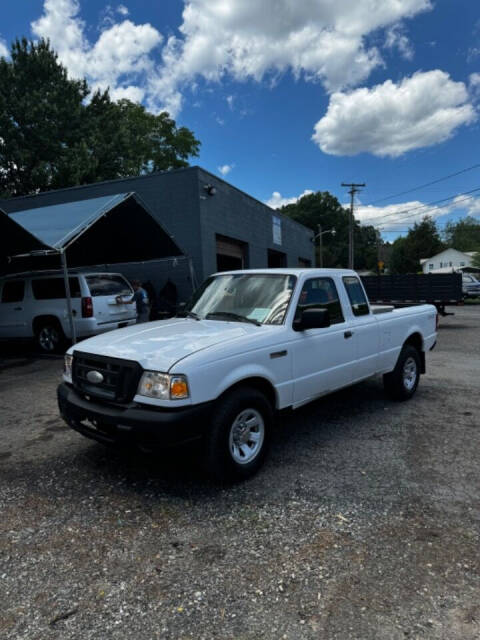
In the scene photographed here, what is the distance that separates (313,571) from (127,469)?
1917 millimetres

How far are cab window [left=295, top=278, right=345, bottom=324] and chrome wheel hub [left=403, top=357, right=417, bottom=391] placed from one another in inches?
65.1

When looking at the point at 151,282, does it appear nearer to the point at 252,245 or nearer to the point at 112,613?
the point at 252,245

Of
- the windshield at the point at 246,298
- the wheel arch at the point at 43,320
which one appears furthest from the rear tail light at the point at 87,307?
the windshield at the point at 246,298

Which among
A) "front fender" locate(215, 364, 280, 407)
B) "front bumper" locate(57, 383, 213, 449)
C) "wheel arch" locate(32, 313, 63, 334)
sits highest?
"wheel arch" locate(32, 313, 63, 334)

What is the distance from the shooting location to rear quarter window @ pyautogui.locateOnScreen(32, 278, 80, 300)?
Result: 917 centimetres

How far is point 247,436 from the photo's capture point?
11.1 feet

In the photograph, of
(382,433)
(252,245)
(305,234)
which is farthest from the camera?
(305,234)

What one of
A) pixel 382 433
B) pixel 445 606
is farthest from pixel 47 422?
pixel 445 606

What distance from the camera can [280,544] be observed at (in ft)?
8.51

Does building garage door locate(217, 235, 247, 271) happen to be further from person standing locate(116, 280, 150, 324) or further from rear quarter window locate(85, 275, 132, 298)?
rear quarter window locate(85, 275, 132, 298)

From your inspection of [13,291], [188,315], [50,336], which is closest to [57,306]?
[50,336]

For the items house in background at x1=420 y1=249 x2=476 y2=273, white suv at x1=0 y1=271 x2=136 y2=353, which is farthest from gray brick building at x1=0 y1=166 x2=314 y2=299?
house in background at x1=420 y1=249 x2=476 y2=273

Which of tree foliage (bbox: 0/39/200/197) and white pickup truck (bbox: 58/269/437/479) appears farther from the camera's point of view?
tree foliage (bbox: 0/39/200/197)

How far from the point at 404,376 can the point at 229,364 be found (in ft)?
10.9
